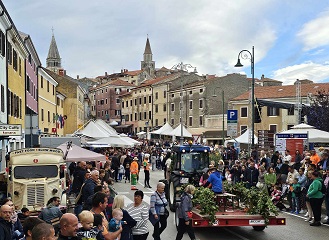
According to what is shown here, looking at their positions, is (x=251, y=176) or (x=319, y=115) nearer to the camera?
(x=251, y=176)

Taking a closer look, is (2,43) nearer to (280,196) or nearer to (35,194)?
(35,194)

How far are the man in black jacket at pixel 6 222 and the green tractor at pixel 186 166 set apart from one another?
9.43 meters

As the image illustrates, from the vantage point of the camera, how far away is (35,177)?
1466cm

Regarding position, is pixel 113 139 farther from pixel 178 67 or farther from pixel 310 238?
pixel 310 238

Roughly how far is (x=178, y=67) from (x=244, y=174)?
882 inches

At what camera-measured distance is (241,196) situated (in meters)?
12.8

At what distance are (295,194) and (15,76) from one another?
66.1ft

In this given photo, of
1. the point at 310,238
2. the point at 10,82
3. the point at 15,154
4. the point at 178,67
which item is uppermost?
the point at 178,67

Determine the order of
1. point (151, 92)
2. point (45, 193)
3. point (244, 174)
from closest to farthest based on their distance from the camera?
point (45, 193)
point (244, 174)
point (151, 92)

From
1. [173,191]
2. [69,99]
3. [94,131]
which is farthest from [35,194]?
[69,99]

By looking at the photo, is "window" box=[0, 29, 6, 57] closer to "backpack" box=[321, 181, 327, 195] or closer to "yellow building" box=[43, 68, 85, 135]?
"backpack" box=[321, 181, 327, 195]

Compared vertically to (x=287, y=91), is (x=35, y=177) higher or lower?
lower

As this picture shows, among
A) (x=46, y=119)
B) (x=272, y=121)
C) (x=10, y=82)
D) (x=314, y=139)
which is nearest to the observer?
(x=314, y=139)

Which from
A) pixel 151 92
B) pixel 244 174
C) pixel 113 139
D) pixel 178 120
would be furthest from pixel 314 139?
pixel 151 92
